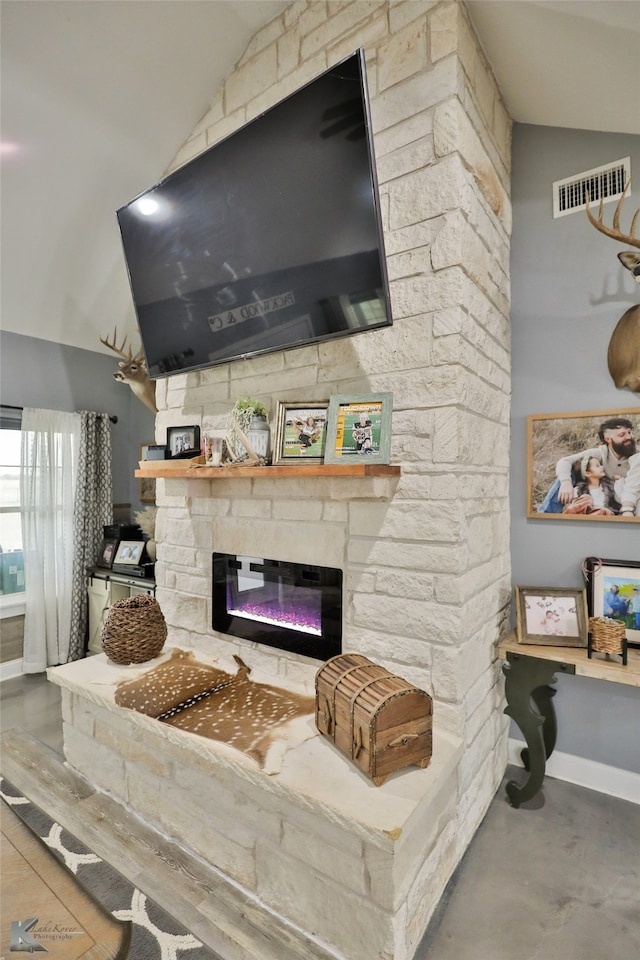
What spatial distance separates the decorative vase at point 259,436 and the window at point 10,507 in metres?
2.34

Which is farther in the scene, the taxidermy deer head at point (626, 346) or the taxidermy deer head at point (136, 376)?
the taxidermy deer head at point (136, 376)

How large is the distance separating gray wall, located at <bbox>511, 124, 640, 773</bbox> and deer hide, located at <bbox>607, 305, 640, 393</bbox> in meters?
0.03

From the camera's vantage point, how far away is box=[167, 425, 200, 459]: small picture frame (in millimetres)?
2387

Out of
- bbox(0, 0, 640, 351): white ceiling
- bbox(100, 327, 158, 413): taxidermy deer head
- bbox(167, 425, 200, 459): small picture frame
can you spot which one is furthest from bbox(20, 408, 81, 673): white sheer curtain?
bbox(167, 425, 200, 459): small picture frame

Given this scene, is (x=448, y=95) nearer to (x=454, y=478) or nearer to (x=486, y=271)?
(x=486, y=271)

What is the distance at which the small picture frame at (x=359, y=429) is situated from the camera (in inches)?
66.9

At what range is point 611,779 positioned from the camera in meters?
1.97

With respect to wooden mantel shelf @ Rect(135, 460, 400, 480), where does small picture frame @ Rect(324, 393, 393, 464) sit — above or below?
above

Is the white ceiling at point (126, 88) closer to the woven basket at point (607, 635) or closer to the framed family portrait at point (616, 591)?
the framed family portrait at point (616, 591)

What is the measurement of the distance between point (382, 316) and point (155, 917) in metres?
2.01

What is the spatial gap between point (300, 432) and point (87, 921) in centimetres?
147

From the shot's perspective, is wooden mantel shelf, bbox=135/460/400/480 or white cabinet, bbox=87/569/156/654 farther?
white cabinet, bbox=87/569/156/654

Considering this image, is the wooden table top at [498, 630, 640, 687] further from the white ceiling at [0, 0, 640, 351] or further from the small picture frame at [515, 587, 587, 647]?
the white ceiling at [0, 0, 640, 351]

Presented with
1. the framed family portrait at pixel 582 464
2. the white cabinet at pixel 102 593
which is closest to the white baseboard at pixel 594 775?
the framed family portrait at pixel 582 464
